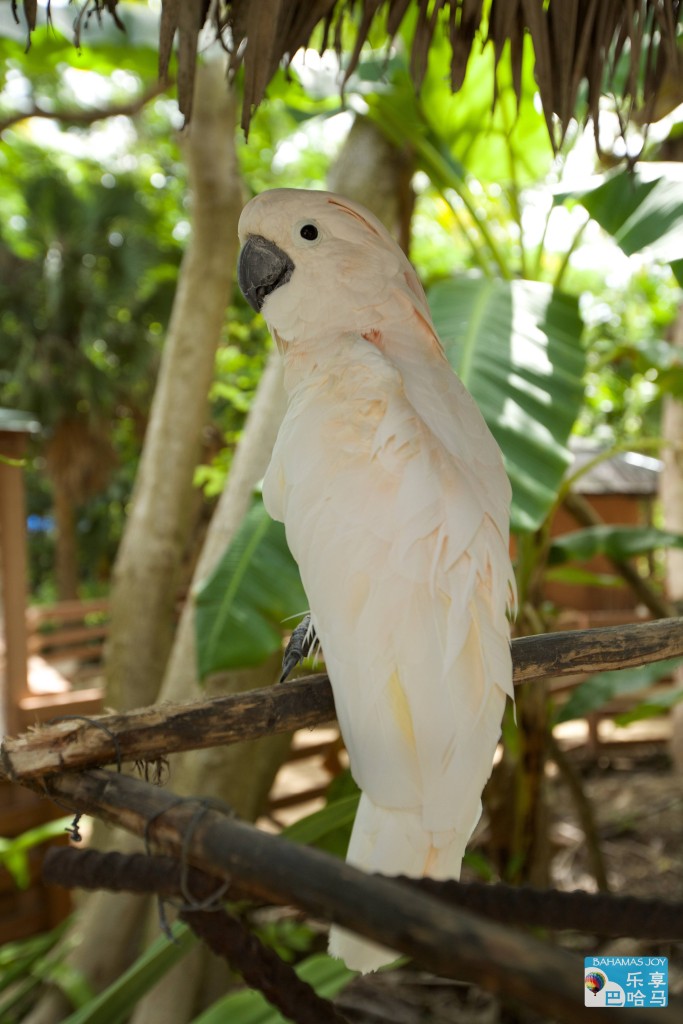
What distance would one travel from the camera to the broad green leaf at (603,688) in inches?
84.4

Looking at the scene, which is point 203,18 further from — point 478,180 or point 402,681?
point 478,180

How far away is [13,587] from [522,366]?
8.96ft

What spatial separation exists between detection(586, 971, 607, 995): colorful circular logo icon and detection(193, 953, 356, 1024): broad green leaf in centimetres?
77

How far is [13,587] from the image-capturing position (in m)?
3.63

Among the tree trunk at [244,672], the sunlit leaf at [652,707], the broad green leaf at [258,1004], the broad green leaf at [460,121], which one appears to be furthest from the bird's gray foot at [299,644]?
the broad green leaf at [460,121]

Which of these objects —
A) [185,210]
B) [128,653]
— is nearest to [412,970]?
[128,653]

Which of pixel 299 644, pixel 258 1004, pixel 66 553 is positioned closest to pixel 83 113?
pixel 299 644

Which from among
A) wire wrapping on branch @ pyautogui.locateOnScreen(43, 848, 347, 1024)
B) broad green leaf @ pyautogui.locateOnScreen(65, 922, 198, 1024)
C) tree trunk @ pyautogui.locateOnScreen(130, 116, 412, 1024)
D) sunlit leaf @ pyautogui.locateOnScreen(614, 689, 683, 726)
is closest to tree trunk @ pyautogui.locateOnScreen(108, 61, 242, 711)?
tree trunk @ pyautogui.locateOnScreen(130, 116, 412, 1024)

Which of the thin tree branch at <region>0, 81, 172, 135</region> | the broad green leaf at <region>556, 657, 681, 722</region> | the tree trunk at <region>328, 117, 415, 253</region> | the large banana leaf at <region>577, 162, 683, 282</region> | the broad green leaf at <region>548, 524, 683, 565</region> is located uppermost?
the thin tree branch at <region>0, 81, 172, 135</region>

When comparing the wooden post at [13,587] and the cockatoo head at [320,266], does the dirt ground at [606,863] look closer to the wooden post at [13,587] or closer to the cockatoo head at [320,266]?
the cockatoo head at [320,266]

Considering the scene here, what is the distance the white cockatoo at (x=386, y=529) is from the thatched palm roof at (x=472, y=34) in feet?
0.88

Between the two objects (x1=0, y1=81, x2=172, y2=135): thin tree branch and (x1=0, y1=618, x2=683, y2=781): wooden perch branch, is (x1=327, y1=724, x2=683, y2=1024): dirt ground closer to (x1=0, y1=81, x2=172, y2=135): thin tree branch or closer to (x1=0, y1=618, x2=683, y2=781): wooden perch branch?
(x1=0, y1=618, x2=683, y2=781): wooden perch branch

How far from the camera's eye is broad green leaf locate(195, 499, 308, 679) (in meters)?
1.56

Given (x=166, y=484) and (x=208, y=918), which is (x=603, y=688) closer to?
(x=166, y=484)
